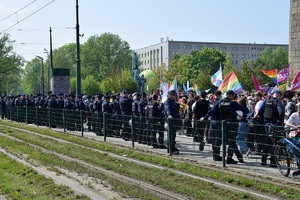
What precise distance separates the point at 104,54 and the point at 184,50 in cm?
3172

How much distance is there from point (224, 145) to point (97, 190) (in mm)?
3784

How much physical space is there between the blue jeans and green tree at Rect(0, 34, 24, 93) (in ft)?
245

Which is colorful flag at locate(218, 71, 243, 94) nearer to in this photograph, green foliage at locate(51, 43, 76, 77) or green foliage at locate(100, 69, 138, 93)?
green foliage at locate(100, 69, 138, 93)

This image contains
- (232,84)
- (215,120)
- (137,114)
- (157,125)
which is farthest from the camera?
(232,84)


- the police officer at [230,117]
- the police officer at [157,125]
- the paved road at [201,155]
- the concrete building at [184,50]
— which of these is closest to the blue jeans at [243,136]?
the police officer at [230,117]

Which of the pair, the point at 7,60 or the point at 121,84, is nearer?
the point at 121,84

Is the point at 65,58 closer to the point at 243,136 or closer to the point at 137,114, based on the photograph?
the point at 137,114

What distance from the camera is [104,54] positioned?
11562 cm

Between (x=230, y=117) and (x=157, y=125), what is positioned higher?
(x=230, y=117)

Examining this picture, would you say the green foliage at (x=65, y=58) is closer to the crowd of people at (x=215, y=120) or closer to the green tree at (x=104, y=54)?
the green tree at (x=104, y=54)

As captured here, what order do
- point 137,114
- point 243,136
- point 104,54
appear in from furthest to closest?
1. point 104,54
2. point 137,114
3. point 243,136

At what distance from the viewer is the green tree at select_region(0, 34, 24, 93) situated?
8236 cm

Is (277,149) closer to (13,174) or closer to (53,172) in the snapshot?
(53,172)

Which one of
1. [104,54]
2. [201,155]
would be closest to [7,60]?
[104,54]
